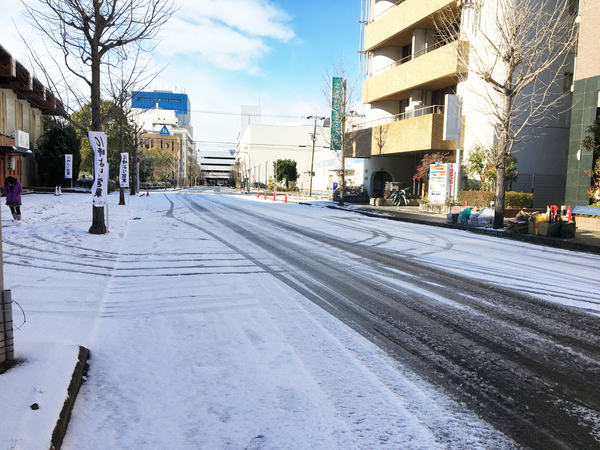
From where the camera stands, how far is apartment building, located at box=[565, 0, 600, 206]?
16672 mm

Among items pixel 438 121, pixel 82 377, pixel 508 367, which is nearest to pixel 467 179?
pixel 438 121

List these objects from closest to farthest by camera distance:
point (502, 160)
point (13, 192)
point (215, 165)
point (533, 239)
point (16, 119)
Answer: point (533, 239)
point (13, 192)
point (502, 160)
point (16, 119)
point (215, 165)

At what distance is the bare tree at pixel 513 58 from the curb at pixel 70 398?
14902 millimetres

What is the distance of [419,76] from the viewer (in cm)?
2717

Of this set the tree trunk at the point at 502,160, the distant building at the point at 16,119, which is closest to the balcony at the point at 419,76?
the tree trunk at the point at 502,160

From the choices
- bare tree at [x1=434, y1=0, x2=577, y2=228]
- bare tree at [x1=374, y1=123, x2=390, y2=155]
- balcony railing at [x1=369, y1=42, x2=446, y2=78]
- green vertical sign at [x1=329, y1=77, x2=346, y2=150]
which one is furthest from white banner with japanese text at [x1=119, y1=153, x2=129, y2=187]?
balcony railing at [x1=369, y1=42, x2=446, y2=78]

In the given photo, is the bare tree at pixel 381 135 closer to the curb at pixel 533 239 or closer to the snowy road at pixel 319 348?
the curb at pixel 533 239

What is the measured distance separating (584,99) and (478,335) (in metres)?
17.0

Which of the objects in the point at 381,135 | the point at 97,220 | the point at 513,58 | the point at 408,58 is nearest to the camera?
the point at 97,220

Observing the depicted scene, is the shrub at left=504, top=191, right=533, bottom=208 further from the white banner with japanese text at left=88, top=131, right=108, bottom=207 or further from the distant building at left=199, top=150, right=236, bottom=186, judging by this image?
the distant building at left=199, top=150, right=236, bottom=186

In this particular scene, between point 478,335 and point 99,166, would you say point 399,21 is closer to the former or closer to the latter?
point 99,166

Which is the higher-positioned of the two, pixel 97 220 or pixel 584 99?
pixel 584 99

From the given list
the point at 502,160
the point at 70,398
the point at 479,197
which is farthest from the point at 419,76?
the point at 70,398

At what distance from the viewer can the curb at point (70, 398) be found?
8.03 feet
